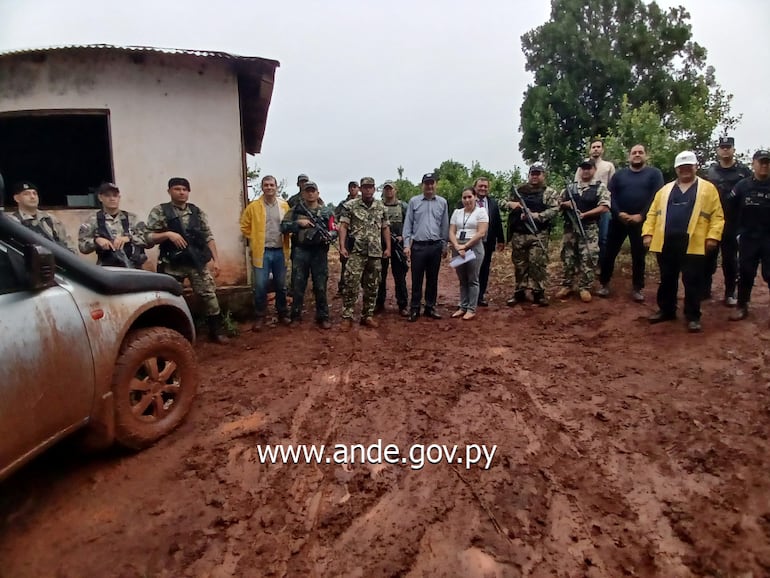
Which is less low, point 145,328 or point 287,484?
point 145,328

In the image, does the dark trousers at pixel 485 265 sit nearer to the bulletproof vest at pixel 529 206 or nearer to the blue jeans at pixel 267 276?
the bulletproof vest at pixel 529 206

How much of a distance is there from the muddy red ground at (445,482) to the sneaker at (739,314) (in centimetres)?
56

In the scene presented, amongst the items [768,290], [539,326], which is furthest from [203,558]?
[768,290]

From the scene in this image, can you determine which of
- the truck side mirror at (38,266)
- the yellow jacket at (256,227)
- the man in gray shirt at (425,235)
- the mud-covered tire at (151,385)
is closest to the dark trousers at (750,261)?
the man in gray shirt at (425,235)

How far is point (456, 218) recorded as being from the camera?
656 centimetres

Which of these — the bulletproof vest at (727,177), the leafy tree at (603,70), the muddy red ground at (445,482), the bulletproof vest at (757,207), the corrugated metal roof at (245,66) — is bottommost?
the muddy red ground at (445,482)

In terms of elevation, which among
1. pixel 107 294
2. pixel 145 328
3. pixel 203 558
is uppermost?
pixel 107 294

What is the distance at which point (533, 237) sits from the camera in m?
6.64

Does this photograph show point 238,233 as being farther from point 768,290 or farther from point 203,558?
point 768,290

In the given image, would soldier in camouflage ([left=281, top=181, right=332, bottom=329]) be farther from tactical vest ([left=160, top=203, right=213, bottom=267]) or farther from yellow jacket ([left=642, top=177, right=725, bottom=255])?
yellow jacket ([left=642, top=177, right=725, bottom=255])

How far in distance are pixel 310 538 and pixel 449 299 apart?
578 cm

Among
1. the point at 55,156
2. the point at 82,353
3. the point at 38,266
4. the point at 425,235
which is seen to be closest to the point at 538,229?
the point at 425,235

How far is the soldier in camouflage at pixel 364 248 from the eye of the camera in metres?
6.18

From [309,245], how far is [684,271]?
13.7 ft
